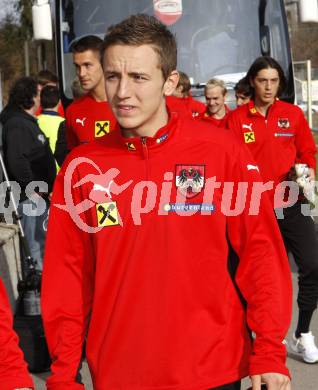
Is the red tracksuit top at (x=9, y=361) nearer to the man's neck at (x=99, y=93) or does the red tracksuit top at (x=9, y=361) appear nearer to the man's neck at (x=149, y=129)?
the man's neck at (x=149, y=129)

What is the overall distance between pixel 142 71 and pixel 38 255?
6091 millimetres

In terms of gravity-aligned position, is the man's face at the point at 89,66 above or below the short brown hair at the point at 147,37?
above

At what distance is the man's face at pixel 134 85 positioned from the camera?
309 cm

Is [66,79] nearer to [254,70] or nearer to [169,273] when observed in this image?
[254,70]

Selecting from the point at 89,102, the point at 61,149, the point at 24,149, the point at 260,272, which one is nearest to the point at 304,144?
the point at 89,102

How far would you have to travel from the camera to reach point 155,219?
10.2ft

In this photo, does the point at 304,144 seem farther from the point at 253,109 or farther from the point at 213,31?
the point at 213,31

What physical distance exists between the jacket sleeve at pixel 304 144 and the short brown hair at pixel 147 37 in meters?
3.40

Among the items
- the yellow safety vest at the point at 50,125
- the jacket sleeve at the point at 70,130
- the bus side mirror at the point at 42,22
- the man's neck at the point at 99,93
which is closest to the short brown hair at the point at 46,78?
the bus side mirror at the point at 42,22

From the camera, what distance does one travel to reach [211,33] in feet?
39.5

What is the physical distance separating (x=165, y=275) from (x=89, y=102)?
3.50 m

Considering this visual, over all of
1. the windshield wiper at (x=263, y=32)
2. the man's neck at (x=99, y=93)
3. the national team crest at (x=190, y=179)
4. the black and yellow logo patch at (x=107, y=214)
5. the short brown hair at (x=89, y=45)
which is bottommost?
the black and yellow logo patch at (x=107, y=214)

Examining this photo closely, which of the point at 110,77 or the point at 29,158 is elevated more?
the point at 110,77

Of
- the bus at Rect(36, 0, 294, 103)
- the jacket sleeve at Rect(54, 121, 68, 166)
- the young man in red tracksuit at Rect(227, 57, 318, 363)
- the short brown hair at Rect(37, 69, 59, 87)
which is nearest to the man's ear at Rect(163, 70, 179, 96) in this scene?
the young man in red tracksuit at Rect(227, 57, 318, 363)
